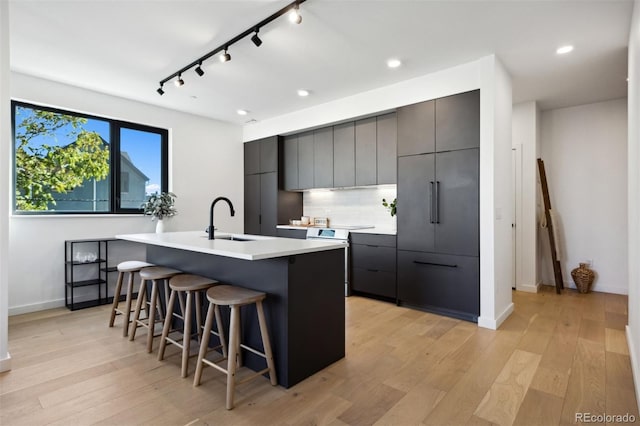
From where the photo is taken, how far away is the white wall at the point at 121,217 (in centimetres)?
382

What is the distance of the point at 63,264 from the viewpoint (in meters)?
4.10

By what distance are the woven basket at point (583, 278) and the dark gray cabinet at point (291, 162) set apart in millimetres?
4254

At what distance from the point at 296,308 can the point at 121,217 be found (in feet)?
11.7

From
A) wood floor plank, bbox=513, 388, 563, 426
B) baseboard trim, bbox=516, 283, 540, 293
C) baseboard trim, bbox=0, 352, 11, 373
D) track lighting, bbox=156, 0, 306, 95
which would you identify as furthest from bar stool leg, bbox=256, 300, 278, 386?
baseboard trim, bbox=516, 283, 540, 293

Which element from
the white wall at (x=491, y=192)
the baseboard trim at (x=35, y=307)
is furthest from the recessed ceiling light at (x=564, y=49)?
the baseboard trim at (x=35, y=307)

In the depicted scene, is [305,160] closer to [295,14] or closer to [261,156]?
[261,156]

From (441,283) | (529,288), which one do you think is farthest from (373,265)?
(529,288)

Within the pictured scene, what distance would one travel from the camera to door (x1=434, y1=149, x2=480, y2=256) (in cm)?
341

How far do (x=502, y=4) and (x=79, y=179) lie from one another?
493 cm

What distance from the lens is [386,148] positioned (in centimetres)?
430

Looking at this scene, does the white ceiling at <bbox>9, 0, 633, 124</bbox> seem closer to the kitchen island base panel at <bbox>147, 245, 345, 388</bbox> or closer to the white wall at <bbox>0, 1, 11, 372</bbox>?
the white wall at <bbox>0, 1, 11, 372</bbox>

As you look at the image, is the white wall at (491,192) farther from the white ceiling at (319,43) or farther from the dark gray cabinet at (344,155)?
the dark gray cabinet at (344,155)

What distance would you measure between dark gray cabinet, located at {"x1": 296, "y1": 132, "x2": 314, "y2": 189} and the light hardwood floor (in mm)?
2604

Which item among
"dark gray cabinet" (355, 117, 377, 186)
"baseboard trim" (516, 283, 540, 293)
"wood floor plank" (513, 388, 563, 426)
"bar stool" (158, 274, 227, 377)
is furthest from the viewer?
"baseboard trim" (516, 283, 540, 293)
